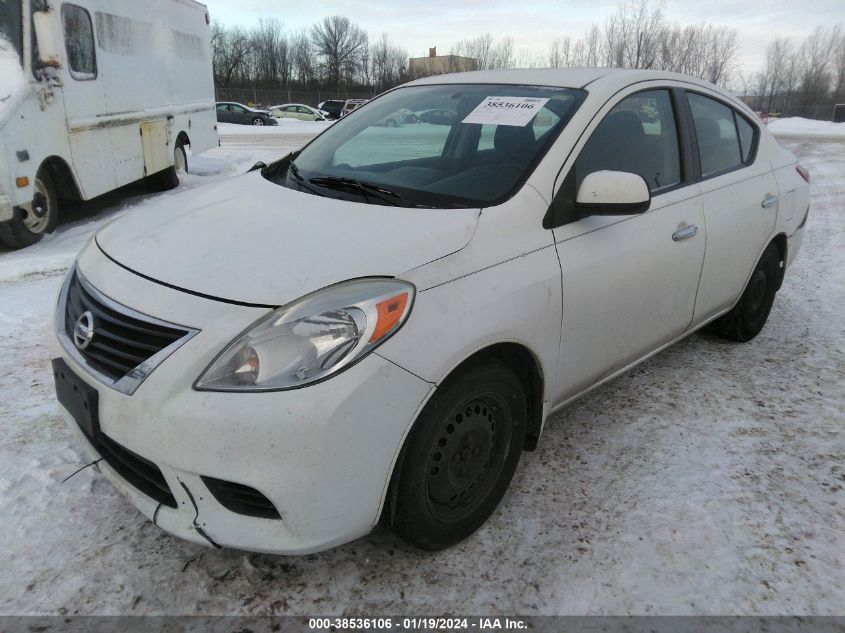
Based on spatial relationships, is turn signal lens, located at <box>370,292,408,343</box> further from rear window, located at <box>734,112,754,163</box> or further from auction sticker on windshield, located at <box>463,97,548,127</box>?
rear window, located at <box>734,112,754,163</box>

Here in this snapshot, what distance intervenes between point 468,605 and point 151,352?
1.29m

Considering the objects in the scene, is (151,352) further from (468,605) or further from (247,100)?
(247,100)

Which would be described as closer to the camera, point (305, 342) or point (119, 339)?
point (305, 342)

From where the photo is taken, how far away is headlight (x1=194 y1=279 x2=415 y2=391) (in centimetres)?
177

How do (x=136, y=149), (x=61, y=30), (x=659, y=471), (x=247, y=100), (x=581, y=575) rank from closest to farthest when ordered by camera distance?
(x=581, y=575) < (x=659, y=471) < (x=61, y=30) < (x=136, y=149) < (x=247, y=100)

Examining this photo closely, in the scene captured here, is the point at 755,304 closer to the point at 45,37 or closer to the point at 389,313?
the point at 389,313

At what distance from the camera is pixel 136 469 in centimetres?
197

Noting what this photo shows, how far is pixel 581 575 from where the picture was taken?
2.16 metres

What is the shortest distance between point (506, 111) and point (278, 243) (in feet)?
4.26

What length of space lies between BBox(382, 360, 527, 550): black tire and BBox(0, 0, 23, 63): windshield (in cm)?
628

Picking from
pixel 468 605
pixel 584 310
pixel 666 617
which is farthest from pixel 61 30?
pixel 666 617

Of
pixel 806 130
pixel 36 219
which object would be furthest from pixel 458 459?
pixel 806 130

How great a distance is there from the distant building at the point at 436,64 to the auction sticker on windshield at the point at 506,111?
60.1 m

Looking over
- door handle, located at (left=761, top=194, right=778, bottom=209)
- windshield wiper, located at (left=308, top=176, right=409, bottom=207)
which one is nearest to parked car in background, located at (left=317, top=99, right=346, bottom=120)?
door handle, located at (left=761, top=194, right=778, bottom=209)
